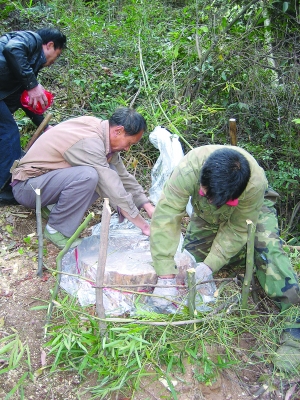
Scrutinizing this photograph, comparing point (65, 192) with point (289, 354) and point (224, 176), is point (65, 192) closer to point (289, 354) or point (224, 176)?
point (224, 176)

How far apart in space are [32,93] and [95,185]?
1058 mm

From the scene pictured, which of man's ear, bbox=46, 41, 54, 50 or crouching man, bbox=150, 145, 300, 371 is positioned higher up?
man's ear, bbox=46, 41, 54, 50

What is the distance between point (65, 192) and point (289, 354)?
182cm

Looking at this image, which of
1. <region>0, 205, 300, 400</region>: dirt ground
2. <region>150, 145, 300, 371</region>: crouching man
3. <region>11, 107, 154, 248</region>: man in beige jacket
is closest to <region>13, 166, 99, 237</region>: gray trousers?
<region>11, 107, 154, 248</region>: man in beige jacket

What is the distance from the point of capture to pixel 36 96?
3.61 metres

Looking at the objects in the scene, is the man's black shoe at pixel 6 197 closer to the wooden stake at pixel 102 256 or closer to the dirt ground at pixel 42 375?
the dirt ground at pixel 42 375

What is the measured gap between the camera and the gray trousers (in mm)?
3125

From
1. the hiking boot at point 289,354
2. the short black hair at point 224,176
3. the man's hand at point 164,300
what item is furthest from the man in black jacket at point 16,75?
the hiking boot at point 289,354

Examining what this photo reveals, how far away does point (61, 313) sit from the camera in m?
2.67

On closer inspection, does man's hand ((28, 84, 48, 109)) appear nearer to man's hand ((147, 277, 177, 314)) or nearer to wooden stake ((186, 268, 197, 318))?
man's hand ((147, 277, 177, 314))

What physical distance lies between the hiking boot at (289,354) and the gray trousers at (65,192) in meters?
1.62

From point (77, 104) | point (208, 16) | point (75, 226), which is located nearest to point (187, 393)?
point (75, 226)

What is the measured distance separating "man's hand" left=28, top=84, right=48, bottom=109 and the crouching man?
1.55 meters

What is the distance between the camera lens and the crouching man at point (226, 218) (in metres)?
2.33
